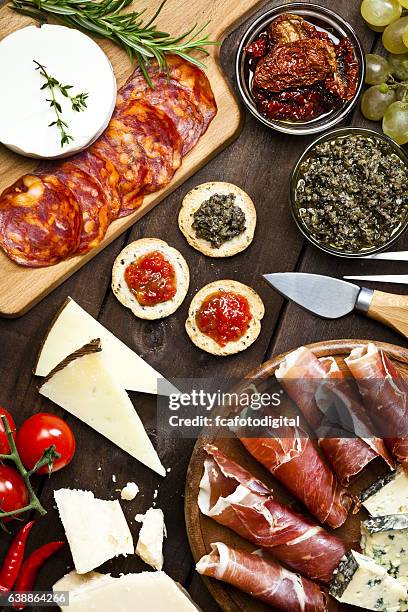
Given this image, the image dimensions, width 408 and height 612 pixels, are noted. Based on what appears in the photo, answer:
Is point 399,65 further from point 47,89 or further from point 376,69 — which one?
point 47,89

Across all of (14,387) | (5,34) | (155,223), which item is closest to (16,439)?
(14,387)

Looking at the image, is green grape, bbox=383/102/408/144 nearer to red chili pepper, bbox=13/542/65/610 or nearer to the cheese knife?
the cheese knife

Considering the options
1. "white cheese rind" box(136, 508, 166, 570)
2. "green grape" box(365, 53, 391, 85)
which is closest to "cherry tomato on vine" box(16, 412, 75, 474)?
"white cheese rind" box(136, 508, 166, 570)

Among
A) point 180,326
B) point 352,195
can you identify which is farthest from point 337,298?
point 180,326

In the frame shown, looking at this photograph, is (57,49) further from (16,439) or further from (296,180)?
(16,439)

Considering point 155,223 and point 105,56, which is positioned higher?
point 105,56
